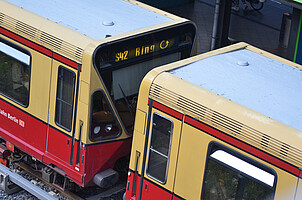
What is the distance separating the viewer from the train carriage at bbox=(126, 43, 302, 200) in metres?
6.76

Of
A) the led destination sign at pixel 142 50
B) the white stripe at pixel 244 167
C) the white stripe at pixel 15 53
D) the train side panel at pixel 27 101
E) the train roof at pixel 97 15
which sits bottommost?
the train side panel at pixel 27 101

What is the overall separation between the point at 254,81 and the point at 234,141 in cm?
120

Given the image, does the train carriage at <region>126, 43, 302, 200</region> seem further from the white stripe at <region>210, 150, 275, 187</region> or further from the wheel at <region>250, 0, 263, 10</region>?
the wheel at <region>250, 0, 263, 10</region>

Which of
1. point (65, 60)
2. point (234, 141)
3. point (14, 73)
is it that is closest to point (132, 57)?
point (65, 60)

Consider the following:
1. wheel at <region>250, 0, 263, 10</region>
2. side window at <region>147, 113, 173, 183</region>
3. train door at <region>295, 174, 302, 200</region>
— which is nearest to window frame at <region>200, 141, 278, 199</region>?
train door at <region>295, 174, 302, 200</region>

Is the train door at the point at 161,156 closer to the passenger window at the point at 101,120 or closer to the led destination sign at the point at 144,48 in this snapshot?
the passenger window at the point at 101,120

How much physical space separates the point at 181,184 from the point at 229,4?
28.6 feet

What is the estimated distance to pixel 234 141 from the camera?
7039 mm

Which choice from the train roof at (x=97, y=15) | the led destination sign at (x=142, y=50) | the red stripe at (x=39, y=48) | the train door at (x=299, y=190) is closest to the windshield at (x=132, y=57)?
the led destination sign at (x=142, y=50)

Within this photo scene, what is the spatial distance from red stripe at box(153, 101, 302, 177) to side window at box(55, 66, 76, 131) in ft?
5.54

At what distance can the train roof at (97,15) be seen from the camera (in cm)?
→ 916

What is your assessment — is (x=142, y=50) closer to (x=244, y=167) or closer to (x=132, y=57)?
(x=132, y=57)

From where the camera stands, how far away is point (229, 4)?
1542cm

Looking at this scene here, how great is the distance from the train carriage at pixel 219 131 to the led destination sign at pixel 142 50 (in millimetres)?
981
